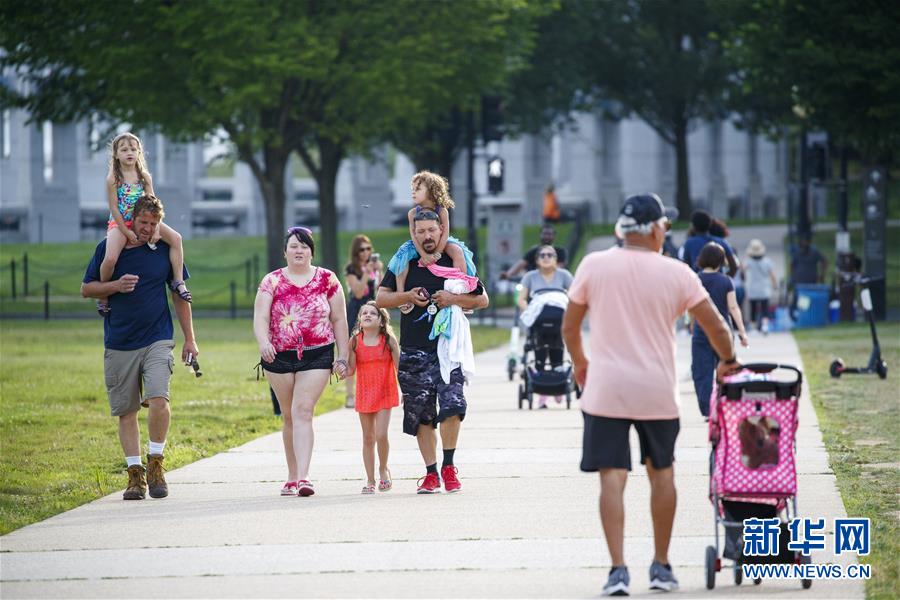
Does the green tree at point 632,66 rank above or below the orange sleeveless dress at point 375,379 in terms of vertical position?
above

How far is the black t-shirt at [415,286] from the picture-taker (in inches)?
433

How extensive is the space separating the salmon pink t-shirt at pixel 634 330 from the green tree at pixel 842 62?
25663 mm

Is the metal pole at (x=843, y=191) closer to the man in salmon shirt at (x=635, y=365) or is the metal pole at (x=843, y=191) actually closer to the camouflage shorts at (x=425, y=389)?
the camouflage shorts at (x=425, y=389)

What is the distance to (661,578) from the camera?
7766mm

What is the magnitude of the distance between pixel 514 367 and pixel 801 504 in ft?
35.9

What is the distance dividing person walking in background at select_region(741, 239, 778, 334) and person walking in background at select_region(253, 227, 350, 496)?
1856 cm

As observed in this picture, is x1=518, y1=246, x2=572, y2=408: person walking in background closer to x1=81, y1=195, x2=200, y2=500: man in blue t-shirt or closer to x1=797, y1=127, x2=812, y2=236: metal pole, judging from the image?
x1=81, y1=195, x2=200, y2=500: man in blue t-shirt

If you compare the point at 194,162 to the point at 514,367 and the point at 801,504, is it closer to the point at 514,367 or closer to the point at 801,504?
the point at 514,367

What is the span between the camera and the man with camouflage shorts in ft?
35.9

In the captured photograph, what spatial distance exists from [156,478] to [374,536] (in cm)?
234

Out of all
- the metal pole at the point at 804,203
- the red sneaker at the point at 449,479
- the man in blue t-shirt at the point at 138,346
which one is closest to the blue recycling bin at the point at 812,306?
the metal pole at the point at 804,203

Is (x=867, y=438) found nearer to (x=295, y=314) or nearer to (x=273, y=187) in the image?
(x=295, y=314)

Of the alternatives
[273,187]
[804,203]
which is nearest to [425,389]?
[804,203]

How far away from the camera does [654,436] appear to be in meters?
7.87
